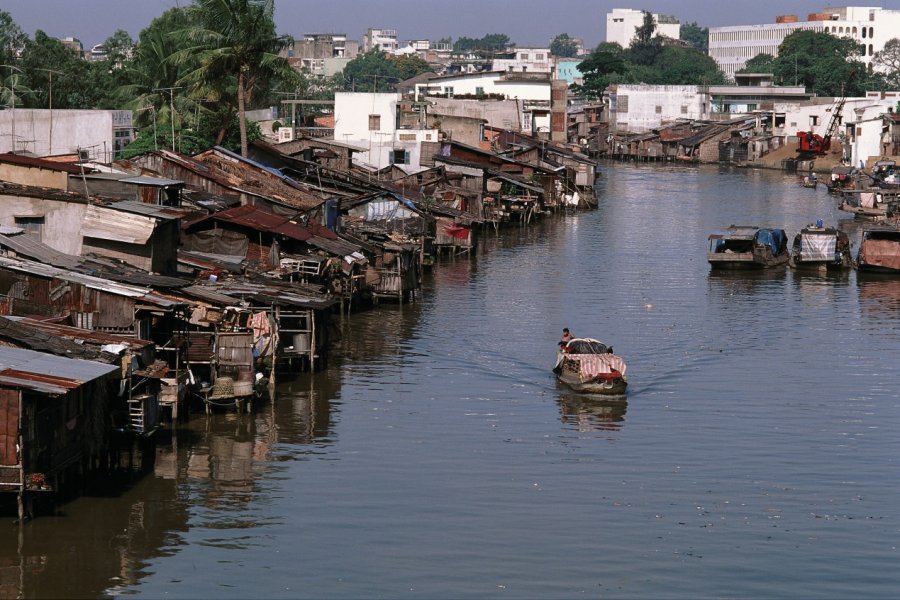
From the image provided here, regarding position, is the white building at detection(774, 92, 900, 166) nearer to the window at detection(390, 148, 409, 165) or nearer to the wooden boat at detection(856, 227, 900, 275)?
the window at detection(390, 148, 409, 165)

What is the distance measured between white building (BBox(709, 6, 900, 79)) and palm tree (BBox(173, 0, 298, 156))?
123598 millimetres

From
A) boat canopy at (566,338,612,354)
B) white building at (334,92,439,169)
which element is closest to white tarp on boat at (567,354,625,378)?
boat canopy at (566,338,612,354)

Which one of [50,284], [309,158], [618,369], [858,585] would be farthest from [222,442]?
[309,158]

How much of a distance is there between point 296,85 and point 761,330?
1970 cm

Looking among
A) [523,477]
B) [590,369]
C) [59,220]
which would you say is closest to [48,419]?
[523,477]

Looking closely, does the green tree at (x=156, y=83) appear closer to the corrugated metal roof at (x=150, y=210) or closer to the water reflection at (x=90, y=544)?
Answer: the corrugated metal roof at (x=150, y=210)

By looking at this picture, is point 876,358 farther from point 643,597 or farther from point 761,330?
point 643,597

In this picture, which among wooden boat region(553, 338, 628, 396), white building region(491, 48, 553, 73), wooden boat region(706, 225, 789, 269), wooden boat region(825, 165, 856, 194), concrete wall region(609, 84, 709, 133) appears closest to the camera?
wooden boat region(553, 338, 628, 396)

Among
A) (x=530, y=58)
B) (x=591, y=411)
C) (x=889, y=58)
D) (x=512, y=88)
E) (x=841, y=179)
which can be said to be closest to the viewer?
(x=591, y=411)

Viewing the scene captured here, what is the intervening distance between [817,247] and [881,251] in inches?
94.0

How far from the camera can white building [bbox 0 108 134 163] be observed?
44.8 metres

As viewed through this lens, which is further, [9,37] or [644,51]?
[644,51]

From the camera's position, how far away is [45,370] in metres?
20.3

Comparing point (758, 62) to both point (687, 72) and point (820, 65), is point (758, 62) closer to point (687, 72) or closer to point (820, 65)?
point (687, 72)
